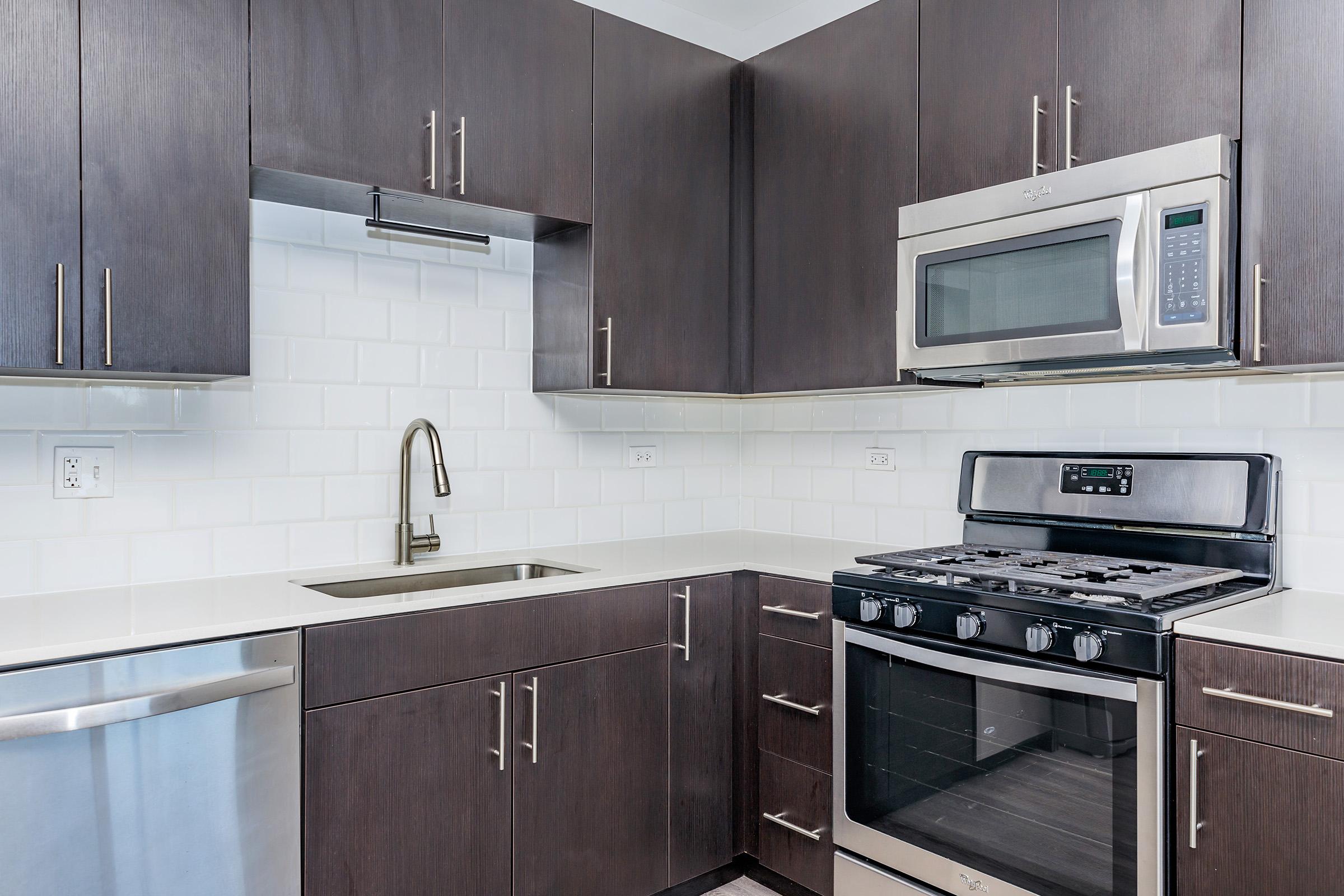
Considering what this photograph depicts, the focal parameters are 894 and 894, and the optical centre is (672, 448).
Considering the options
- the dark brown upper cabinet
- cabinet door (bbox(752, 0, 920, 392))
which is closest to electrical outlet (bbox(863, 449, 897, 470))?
cabinet door (bbox(752, 0, 920, 392))

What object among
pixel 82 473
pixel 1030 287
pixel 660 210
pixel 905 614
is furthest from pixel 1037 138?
pixel 82 473

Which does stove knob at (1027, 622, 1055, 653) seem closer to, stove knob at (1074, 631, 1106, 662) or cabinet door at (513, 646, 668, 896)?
stove knob at (1074, 631, 1106, 662)

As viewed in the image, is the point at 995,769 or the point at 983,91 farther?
the point at 983,91

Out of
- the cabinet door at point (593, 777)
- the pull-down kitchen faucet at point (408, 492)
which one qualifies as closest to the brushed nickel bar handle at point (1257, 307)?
the cabinet door at point (593, 777)

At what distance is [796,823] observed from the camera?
234 centimetres

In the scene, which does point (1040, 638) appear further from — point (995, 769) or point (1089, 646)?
point (995, 769)

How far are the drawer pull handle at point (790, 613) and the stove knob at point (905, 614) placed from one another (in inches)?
11.1

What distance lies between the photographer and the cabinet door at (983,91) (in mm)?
2061

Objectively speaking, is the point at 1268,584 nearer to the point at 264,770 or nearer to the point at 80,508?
the point at 264,770

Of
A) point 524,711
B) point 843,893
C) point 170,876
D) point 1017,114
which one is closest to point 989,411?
point 1017,114

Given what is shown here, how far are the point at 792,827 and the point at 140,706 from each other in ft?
5.13

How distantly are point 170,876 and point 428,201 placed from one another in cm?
153

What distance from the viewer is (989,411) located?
254cm

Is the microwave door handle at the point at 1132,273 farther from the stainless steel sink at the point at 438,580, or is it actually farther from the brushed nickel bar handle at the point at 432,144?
the brushed nickel bar handle at the point at 432,144
